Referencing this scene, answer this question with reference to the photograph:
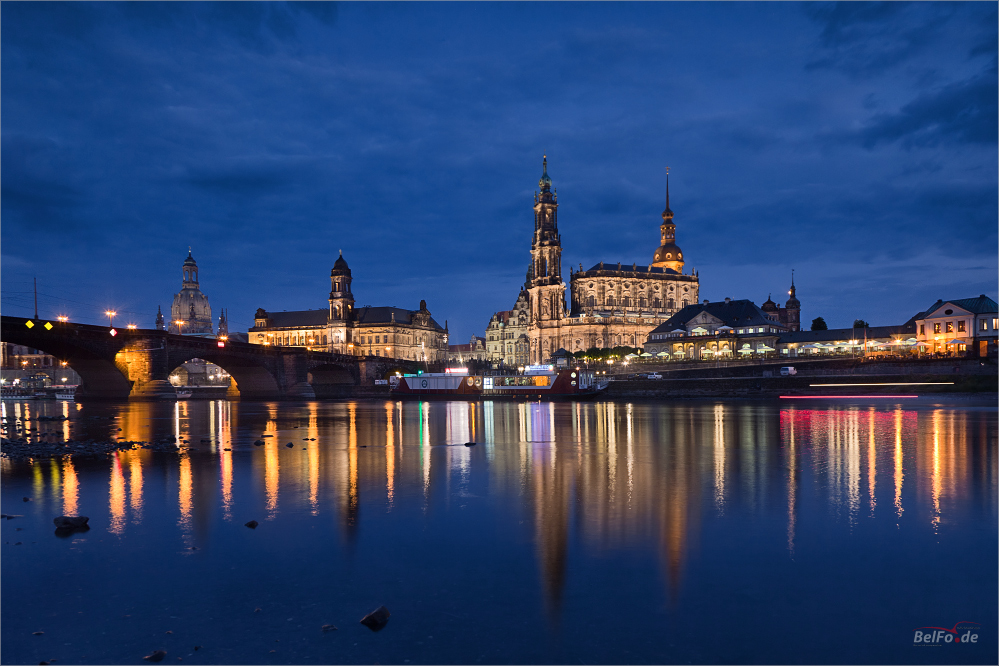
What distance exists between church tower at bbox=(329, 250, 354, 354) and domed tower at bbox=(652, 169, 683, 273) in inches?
3448

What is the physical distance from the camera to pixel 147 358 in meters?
66.4

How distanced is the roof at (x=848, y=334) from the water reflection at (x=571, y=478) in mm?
87037

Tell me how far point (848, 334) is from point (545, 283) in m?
70.0

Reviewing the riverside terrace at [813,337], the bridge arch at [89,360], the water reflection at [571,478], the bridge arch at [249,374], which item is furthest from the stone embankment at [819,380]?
the bridge arch at [89,360]

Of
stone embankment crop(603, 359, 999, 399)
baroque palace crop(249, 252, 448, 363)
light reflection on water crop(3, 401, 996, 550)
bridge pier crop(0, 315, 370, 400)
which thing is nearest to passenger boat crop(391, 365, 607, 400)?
stone embankment crop(603, 359, 999, 399)

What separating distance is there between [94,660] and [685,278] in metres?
171

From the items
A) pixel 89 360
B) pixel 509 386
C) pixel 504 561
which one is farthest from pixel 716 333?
pixel 504 561

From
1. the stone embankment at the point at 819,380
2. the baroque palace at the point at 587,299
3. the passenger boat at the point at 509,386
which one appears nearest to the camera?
the stone embankment at the point at 819,380

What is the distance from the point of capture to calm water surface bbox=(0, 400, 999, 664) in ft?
24.3

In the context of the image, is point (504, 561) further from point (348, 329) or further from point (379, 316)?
point (379, 316)

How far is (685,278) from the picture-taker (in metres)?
168

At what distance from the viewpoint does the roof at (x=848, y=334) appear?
109050 millimetres

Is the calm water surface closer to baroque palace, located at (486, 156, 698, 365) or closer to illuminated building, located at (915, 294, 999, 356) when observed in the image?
illuminated building, located at (915, 294, 999, 356)

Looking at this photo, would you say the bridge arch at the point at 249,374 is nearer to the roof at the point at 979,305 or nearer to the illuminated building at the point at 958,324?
the illuminated building at the point at 958,324
